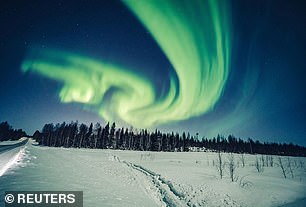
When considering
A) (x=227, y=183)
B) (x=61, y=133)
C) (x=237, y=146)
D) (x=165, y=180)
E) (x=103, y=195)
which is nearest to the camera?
(x=103, y=195)

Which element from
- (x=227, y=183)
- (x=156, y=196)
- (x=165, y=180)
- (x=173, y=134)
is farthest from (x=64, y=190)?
(x=173, y=134)

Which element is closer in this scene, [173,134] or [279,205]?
[279,205]

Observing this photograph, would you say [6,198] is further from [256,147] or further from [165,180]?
[256,147]

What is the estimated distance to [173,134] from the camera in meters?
105

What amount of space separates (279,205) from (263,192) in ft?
4.93

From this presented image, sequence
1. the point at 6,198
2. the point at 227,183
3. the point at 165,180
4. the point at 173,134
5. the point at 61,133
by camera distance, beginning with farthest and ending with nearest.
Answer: the point at 173,134 < the point at 61,133 < the point at 165,180 < the point at 227,183 < the point at 6,198

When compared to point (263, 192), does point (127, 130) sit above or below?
above

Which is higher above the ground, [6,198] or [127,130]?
[127,130]

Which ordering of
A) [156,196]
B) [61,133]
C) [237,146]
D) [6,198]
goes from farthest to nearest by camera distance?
[237,146]
[61,133]
[156,196]
[6,198]

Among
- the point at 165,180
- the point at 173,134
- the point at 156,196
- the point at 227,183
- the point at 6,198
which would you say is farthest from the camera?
the point at 173,134

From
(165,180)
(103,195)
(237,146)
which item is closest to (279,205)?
(165,180)

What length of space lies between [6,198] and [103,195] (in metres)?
2.91

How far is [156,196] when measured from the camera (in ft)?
24.5

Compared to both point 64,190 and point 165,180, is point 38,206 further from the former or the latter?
point 165,180
